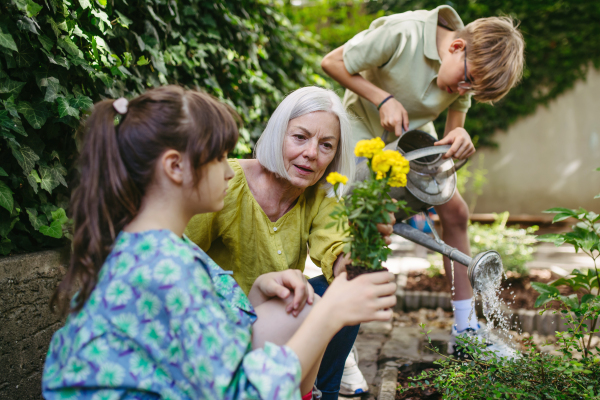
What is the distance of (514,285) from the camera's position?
11.4 feet

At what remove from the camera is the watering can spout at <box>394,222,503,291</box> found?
5.64 feet

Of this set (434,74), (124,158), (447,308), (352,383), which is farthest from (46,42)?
(447,308)

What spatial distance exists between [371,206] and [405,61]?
1424 mm

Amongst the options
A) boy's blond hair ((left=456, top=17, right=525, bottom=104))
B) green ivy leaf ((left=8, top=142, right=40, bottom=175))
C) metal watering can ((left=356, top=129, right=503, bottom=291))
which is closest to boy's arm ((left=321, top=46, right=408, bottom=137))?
metal watering can ((left=356, top=129, right=503, bottom=291))

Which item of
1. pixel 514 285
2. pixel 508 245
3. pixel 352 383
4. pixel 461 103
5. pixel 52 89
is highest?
pixel 52 89

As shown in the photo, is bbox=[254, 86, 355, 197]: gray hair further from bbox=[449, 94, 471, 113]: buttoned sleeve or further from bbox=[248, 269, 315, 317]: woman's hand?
bbox=[449, 94, 471, 113]: buttoned sleeve

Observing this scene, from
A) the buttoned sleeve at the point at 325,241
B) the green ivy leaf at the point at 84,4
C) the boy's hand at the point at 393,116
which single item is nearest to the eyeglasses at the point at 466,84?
the boy's hand at the point at 393,116

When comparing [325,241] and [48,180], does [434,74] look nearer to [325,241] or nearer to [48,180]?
[325,241]

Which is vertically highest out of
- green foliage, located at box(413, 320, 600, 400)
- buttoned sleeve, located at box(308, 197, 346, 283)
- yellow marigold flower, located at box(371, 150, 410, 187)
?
yellow marigold flower, located at box(371, 150, 410, 187)

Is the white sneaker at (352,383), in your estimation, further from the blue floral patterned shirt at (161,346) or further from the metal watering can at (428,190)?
the blue floral patterned shirt at (161,346)

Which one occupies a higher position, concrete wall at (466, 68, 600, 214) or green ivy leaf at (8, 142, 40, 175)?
green ivy leaf at (8, 142, 40, 175)

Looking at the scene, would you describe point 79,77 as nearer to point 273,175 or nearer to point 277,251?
point 273,175

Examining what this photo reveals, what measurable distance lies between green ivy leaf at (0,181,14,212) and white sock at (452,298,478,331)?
2073mm

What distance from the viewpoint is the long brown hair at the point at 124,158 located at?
106cm
